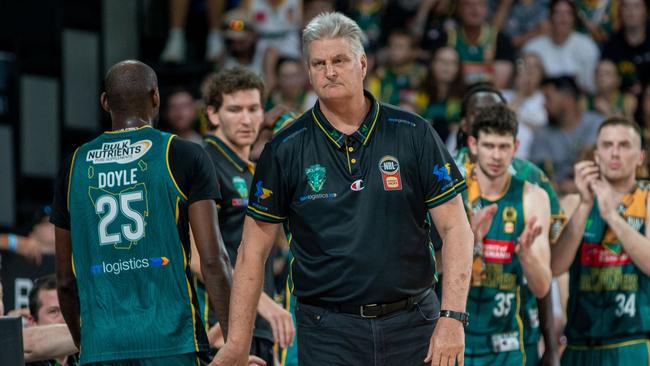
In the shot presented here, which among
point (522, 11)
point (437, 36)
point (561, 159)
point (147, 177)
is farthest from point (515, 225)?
point (522, 11)

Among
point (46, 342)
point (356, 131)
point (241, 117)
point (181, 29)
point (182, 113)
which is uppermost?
point (181, 29)

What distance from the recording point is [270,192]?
17.9ft

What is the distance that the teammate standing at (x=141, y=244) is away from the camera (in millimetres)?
5410

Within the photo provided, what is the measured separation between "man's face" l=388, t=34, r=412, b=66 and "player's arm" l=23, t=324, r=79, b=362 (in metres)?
8.23

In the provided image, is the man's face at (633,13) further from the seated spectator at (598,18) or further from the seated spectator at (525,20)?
the seated spectator at (525,20)

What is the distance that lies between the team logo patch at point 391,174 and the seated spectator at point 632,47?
9.22 m

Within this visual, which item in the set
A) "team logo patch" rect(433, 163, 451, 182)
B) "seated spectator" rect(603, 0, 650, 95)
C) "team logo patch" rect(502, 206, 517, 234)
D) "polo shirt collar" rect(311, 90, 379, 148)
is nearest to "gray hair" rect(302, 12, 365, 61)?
"polo shirt collar" rect(311, 90, 379, 148)

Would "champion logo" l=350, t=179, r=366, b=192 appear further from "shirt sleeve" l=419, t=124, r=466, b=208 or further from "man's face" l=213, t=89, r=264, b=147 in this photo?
"man's face" l=213, t=89, r=264, b=147

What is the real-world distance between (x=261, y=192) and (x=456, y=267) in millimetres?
986

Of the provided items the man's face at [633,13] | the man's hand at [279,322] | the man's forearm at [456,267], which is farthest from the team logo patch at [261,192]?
the man's face at [633,13]

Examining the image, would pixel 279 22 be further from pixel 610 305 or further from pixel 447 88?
pixel 610 305

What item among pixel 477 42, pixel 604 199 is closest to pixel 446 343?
pixel 604 199

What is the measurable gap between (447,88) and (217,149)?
6.28 meters

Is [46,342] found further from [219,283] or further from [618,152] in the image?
[618,152]
